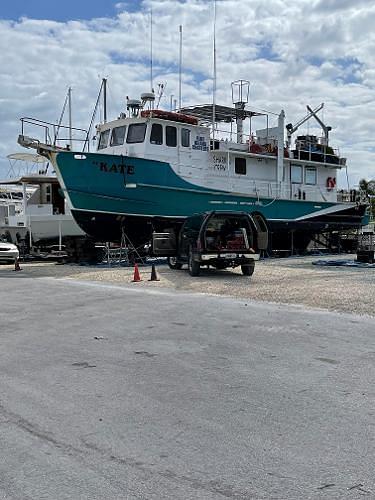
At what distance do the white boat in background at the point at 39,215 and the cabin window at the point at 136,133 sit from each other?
3630 millimetres

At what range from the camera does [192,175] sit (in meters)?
22.9

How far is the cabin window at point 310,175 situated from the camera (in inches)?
1124

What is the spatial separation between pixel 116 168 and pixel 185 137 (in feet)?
12.7

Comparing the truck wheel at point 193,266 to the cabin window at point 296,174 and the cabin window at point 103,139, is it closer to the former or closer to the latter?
the cabin window at point 103,139

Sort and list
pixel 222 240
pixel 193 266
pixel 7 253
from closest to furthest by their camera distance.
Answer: pixel 193 266
pixel 222 240
pixel 7 253

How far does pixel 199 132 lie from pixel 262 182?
4132 mm

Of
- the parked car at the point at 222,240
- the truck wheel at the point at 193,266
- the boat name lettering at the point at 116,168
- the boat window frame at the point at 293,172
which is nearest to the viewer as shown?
the parked car at the point at 222,240

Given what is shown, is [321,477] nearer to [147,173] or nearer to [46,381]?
[46,381]

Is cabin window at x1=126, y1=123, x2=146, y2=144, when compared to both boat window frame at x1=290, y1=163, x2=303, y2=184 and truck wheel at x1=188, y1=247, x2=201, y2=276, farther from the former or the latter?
boat window frame at x1=290, y1=163, x2=303, y2=184

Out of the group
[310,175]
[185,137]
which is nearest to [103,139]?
[185,137]

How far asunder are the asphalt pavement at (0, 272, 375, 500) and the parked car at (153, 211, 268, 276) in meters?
6.97

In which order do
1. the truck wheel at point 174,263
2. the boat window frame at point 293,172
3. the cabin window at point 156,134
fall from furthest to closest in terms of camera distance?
the boat window frame at point 293,172
the cabin window at point 156,134
the truck wheel at point 174,263

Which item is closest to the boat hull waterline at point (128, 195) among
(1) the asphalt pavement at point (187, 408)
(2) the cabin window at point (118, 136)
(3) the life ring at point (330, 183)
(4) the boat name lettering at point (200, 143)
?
(4) the boat name lettering at point (200, 143)

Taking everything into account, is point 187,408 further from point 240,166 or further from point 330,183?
point 330,183
